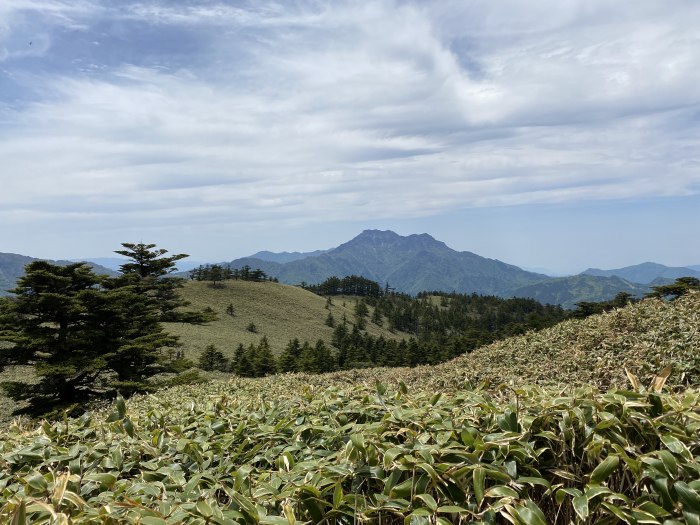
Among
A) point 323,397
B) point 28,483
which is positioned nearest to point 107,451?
point 28,483

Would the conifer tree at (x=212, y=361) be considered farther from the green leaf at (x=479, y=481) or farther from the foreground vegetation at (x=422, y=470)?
the green leaf at (x=479, y=481)

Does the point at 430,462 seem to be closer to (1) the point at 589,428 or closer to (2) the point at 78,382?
(1) the point at 589,428

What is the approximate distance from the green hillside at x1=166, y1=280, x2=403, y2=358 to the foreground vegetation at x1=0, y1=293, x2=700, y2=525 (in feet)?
232

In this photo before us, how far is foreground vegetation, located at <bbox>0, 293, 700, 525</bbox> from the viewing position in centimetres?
211

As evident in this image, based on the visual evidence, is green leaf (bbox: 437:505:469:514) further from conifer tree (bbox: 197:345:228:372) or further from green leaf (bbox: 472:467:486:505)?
conifer tree (bbox: 197:345:228:372)

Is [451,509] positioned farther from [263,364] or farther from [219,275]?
[219,275]

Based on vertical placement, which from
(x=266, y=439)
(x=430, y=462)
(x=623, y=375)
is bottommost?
(x=623, y=375)

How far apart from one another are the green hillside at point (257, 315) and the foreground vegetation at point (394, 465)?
70814 mm

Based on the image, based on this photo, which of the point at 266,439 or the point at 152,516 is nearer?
the point at 152,516

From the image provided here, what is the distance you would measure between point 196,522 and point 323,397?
2.24 m

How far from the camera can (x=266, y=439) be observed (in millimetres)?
3416

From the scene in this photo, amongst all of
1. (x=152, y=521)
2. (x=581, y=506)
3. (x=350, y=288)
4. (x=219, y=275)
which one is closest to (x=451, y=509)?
(x=581, y=506)

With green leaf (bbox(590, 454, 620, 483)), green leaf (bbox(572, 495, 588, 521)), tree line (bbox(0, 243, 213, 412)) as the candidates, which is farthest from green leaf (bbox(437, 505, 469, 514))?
tree line (bbox(0, 243, 213, 412))

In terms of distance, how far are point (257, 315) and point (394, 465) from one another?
10346 centimetres
